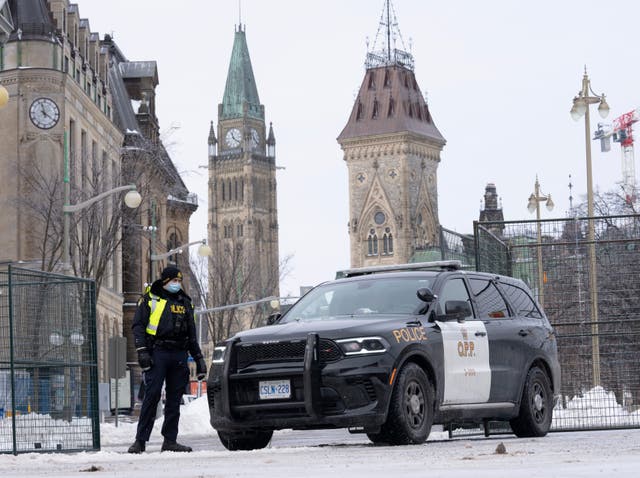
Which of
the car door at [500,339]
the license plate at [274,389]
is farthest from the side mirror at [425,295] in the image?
the license plate at [274,389]

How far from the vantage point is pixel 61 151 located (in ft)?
171

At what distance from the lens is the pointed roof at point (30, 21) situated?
53.1 metres

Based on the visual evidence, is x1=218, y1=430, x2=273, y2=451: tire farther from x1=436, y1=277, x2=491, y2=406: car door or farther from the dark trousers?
x1=436, y1=277, x2=491, y2=406: car door

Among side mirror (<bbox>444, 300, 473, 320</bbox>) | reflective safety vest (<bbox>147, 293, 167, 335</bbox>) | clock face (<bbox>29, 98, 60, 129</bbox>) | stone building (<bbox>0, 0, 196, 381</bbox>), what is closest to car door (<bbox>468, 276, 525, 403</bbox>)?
side mirror (<bbox>444, 300, 473, 320</bbox>)

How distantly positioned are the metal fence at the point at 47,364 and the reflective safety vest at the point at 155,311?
4.68 feet

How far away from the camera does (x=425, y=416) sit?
46.1ft

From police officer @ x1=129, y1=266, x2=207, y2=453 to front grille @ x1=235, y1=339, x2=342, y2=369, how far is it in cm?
53

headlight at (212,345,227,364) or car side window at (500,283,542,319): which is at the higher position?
car side window at (500,283,542,319)

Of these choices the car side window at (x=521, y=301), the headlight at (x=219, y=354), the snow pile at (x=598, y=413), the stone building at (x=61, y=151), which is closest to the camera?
the headlight at (x=219, y=354)

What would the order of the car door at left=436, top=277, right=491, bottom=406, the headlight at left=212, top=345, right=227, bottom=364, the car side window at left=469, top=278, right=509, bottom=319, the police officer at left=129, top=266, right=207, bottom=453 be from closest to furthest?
1. the headlight at left=212, top=345, right=227, bottom=364
2. the police officer at left=129, top=266, right=207, bottom=453
3. the car door at left=436, top=277, right=491, bottom=406
4. the car side window at left=469, top=278, right=509, bottom=319

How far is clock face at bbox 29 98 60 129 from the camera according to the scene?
5234 centimetres

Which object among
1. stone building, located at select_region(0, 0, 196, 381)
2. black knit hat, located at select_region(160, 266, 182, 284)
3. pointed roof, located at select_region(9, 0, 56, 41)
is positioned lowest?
black knit hat, located at select_region(160, 266, 182, 284)

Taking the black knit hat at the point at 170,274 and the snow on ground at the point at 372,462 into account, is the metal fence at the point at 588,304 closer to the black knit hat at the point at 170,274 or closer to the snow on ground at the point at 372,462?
the snow on ground at the point at 372,462

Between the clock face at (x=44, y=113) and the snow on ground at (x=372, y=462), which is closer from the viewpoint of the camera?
the snow on ground at (x=372, y=462)
